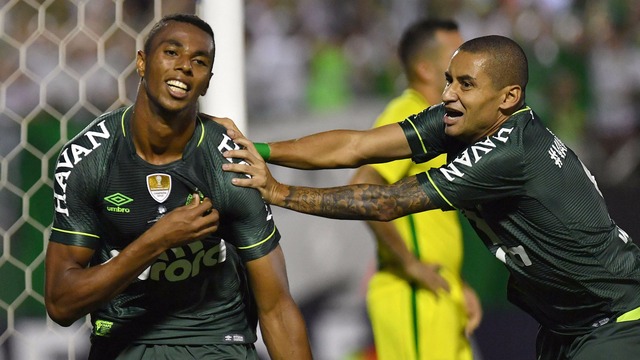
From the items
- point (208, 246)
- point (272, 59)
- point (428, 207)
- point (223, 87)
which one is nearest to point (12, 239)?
point (223, 87)

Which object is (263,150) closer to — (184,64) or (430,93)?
(184,64)

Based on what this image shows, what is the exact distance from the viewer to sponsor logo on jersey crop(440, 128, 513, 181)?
388 centimetres

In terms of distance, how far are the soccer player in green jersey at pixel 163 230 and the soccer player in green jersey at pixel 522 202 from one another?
0.81 feet

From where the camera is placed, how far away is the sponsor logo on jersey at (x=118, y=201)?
359cm

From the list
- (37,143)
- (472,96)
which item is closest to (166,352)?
(472,96)

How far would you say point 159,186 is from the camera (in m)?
3.62

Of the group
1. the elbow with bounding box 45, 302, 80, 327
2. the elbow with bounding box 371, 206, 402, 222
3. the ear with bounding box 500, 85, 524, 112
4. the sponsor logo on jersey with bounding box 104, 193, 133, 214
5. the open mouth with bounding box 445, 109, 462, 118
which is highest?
the ear with bounding box 500, 85, 524, 112

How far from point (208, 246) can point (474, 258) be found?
3149 millimetres

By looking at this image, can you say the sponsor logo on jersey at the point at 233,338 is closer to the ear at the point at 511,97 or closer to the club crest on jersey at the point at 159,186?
the club crest on jersey at the point at 159,186

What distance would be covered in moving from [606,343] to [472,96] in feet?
3.36

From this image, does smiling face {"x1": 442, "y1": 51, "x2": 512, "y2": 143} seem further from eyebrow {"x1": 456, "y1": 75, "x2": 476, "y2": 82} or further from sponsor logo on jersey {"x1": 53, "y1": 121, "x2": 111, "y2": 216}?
sponsor logo on jersey {"x1": 53, "y1": 121, "x2": 111, "y2": 216}

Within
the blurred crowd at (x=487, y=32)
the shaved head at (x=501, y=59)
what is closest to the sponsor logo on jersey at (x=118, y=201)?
the shaved head at (x=501, y=59)

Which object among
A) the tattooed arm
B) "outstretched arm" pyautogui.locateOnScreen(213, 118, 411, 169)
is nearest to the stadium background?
"outstretched arm" pyautogui.locateOnScreen(213, 118, 411, 169)

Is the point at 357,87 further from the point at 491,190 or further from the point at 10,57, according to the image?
the point at 491,190
